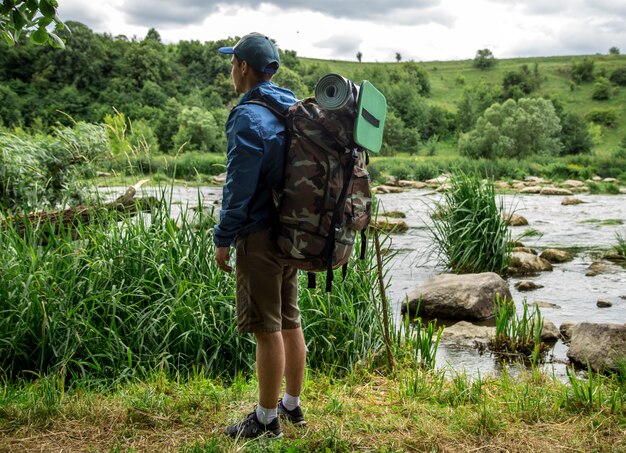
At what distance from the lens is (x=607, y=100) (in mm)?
60594

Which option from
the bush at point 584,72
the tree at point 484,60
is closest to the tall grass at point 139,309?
the bush at point 584,72

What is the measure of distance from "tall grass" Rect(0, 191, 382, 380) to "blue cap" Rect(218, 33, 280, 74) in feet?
5.68

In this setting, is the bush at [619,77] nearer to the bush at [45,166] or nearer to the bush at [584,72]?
the bush at [584,72]

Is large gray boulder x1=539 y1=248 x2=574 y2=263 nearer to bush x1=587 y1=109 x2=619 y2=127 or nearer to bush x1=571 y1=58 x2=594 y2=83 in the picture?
bush x1=587 y1=109 x2=619 y2=127

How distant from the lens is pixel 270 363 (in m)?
2.72

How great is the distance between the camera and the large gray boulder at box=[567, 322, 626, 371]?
16.4ft

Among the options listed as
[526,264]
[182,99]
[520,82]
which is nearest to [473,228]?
[526,264]

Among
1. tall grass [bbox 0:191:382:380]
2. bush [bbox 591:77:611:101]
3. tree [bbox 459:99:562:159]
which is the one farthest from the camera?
bush [bbox 591:77:611:101]

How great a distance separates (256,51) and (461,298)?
5.11 metres

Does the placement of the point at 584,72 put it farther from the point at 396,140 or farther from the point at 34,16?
the point at 34,16

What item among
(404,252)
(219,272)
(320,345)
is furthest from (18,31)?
(404,252)

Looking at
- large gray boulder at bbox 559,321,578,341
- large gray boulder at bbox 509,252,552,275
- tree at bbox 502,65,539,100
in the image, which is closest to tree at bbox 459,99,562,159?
large gray boulder at bbox 509,252,552,275

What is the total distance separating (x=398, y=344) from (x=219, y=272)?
1.34m

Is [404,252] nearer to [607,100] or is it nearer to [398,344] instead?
[398,344]
